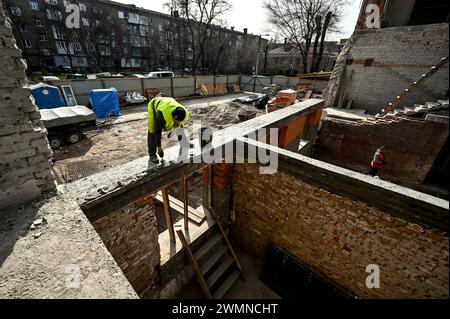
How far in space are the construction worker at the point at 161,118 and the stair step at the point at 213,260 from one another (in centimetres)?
275

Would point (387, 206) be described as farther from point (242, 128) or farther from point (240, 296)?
point (240, 296)

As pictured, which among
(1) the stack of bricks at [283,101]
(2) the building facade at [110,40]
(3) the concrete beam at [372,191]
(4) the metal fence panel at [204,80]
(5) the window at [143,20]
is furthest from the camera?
(5) the window at [143,20]

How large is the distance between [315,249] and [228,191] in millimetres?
2238

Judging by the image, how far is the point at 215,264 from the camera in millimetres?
4953

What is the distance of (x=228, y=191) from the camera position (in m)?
5.20

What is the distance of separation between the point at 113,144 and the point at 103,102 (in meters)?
4.89

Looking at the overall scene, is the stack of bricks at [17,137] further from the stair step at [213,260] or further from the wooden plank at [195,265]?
the stair step at [213,260]

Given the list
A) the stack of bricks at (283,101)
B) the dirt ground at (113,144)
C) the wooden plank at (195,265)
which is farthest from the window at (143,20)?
the wooden plank at (195,265)

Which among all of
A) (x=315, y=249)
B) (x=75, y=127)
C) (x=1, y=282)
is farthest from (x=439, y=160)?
(x=75, y=127)

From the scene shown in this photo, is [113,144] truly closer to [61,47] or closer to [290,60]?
[290,60]

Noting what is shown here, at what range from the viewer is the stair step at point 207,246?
186 inches

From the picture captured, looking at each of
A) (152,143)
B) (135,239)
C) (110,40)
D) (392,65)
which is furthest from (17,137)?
(110,40)

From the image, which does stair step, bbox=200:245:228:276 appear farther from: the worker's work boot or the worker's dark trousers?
the worker's dark trousers

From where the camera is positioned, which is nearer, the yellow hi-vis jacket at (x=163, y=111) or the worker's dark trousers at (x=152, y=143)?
the yellow hi-vis jacket at (x=163, y=111)
